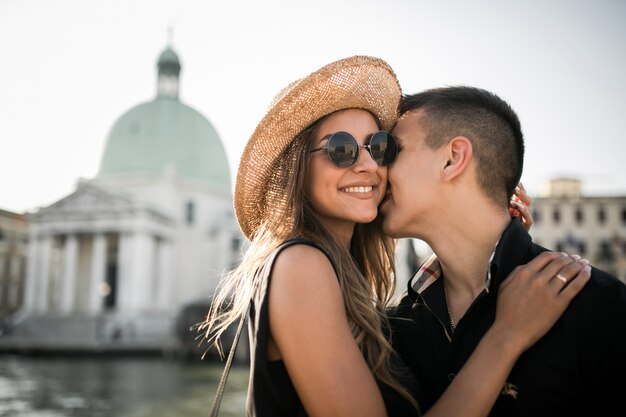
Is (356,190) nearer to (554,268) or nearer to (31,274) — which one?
(554,268)

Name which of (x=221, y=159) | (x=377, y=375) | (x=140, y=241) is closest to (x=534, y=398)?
(x=377, y=375)

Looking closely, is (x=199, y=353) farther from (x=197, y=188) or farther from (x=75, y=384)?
(x=197, y=188)

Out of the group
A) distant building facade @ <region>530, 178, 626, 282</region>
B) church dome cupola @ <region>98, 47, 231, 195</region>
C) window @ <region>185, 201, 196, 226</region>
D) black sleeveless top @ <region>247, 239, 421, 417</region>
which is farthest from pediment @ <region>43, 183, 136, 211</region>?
black sleeveless top @ <region>247, 239, 421, 417</region>

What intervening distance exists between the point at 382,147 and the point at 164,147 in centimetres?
5360

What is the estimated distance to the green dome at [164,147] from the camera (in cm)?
5269

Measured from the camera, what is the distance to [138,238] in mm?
43062

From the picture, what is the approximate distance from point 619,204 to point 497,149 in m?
51.1

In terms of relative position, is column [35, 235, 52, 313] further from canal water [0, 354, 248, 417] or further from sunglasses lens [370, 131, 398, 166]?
sunglasses lens [370, 131, 398, 166]

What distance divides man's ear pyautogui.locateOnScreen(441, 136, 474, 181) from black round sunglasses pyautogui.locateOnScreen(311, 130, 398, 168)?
34 cm

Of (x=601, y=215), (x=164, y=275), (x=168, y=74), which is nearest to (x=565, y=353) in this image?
(x=164, y=275)

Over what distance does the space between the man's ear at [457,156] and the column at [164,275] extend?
152 ft

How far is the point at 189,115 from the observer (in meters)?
57.0

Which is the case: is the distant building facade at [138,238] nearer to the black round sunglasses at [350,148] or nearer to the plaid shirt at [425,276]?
the plaid shirt at [425,276]

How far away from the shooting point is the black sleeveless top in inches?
83.5
